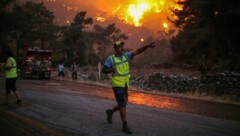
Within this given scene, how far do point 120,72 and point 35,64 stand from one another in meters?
25.3

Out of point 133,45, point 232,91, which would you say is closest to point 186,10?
point 232,91

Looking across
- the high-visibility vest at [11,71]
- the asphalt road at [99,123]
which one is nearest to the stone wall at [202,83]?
the asphalt road at [99,123]

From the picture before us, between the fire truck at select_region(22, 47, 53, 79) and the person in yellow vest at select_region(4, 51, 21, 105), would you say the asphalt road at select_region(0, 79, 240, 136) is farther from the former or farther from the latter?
the fire truck at select_region(22, 47, 53, 79)

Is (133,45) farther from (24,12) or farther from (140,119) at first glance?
(140,119)

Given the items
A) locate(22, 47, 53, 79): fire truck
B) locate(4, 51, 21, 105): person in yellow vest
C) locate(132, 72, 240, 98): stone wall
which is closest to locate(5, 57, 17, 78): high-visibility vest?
locate(4, 51, 21, 105): person in yellow vest

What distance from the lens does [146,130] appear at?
777 centimetres

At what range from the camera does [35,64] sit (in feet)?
104

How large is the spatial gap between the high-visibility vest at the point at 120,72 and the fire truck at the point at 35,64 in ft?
81.8

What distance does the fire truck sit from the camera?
102 feet

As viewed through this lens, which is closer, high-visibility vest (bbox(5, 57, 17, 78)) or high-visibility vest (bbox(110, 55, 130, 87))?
→ high-visibility vest (bbox(110, 55, 130, 87))

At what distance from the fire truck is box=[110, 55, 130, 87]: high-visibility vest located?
2493 cm

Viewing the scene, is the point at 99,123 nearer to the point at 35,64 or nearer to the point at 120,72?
the point at 120,72

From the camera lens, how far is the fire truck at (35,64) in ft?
102

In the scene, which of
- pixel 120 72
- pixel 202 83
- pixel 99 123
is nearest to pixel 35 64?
pixel 202 83
